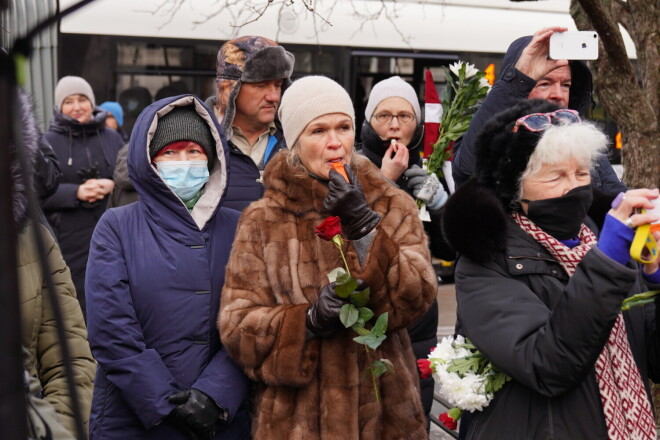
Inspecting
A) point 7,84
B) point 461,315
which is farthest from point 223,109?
point 7,84

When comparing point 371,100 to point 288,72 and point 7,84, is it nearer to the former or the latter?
point 288,72

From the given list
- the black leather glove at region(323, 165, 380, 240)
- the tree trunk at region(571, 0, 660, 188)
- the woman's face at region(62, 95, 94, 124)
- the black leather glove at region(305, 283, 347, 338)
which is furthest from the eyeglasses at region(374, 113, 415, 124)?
the woman's face at region(62, 95, 94, 124)

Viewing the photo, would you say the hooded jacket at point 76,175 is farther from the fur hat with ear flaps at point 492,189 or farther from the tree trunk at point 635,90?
the fur hat with ear flaps at point 492,189

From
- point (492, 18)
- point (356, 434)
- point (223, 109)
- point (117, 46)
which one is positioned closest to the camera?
point (356, 434)

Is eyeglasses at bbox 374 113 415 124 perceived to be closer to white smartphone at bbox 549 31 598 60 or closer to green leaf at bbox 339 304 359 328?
white smartphone at bbox 549 31 598 60

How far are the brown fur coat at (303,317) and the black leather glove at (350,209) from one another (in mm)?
67

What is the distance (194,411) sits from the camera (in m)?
2.76

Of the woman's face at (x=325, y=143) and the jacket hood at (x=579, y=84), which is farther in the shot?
the jacket hood at (x=579, y=84)

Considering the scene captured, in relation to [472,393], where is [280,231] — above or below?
above

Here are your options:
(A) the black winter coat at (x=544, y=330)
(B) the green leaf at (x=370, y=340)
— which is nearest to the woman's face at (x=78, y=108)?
(B) the green leaf at (x=370, y=340)

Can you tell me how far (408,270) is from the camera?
2.71 metres

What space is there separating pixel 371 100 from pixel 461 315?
2355 millimetres

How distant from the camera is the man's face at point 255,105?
13.3ft

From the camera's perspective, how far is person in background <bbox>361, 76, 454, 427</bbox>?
4.08m
